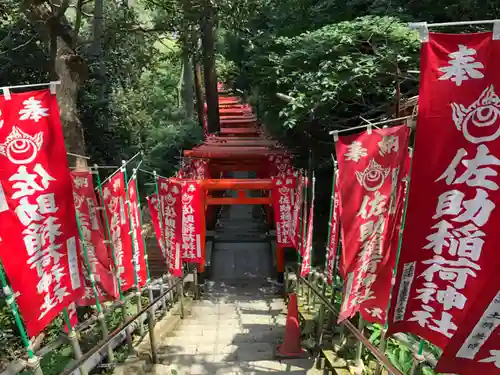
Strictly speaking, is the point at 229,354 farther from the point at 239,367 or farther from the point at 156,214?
the point at 156,214

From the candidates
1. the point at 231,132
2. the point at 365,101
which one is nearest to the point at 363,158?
the point at 365,101

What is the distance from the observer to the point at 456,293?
3.47m

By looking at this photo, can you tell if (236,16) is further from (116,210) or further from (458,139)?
(458,139)

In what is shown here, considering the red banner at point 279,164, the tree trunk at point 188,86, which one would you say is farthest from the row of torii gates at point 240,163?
the tree trunk at point 188,86

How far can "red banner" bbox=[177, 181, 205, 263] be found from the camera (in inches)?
390

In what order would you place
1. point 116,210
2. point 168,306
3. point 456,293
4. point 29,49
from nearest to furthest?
1. point 456,293
2. point 116,210
3. point 168,306
4. point 29,49

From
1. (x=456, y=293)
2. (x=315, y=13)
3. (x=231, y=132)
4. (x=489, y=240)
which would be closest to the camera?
(x=489, y=240)

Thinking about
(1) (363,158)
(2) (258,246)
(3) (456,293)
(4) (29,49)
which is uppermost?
(4) (29,49)

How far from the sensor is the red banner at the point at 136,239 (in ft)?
22.4

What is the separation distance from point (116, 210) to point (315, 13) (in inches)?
348

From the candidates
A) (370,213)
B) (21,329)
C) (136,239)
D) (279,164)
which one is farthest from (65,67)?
(279,164)

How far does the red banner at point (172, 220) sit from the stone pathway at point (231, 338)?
1411 millimetres

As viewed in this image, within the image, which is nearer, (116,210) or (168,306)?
(116,210)

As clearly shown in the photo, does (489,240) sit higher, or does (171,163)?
(489,240)
